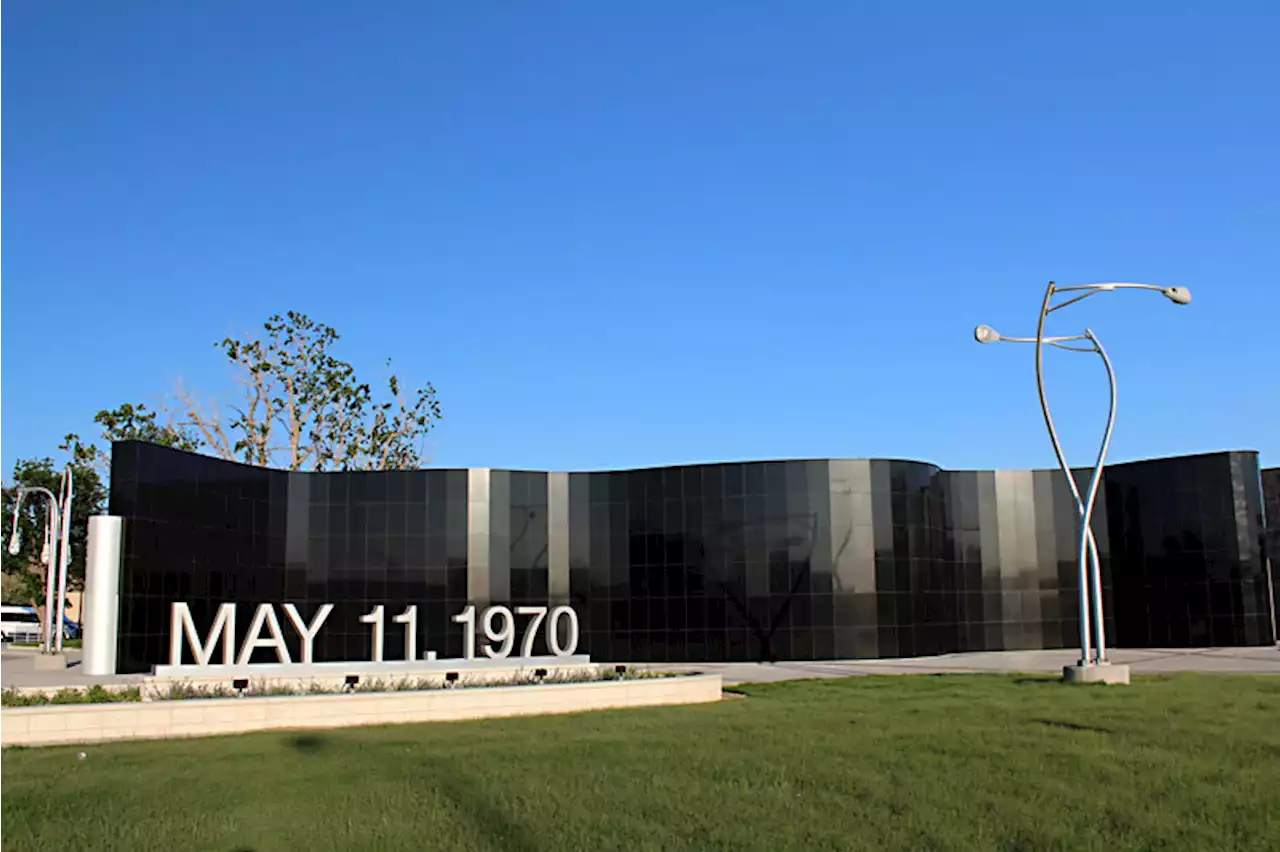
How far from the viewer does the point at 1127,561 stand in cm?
4569

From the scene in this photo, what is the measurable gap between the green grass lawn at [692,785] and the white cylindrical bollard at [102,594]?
44.9ft

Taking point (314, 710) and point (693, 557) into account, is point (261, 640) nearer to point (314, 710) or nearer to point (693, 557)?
point (314, 710)

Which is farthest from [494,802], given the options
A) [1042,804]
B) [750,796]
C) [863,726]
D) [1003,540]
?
[1003,540]

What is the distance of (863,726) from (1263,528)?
31128mm

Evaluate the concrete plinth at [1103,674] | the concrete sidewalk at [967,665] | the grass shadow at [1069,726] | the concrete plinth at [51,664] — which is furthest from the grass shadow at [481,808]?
the concrete plinth at [51,664]

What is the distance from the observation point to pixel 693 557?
4244cm

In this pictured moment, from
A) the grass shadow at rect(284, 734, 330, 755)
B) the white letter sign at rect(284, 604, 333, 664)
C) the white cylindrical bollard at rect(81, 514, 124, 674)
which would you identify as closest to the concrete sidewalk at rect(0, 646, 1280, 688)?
the white cylindrical bollard at rect(81, 514, 124, 674)

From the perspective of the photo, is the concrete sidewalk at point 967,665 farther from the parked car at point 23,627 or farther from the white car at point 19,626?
the white car at point 19,626

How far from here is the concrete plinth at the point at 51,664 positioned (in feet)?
119

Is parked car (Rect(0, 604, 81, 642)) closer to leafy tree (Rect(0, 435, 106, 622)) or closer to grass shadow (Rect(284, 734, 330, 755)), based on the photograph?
leafy tree (Rect(0, 435, 106, 622))

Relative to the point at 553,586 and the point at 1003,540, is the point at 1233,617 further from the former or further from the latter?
the point at 553,586

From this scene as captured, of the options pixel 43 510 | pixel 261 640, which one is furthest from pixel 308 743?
pixel 43 510

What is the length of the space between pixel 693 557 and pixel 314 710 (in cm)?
2315

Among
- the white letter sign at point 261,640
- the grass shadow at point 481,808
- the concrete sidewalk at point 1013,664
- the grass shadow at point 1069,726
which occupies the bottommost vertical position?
the concrete sidewalk at point 1013,664
